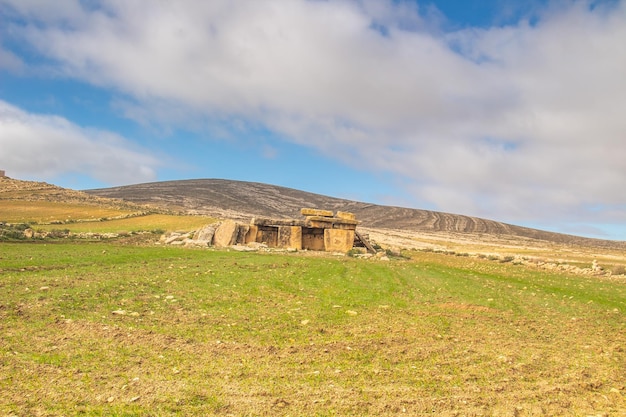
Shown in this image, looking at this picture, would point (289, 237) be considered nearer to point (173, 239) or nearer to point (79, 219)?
point (173, 239)

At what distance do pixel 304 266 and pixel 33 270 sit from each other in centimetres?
A: 820

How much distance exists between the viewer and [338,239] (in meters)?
25.1

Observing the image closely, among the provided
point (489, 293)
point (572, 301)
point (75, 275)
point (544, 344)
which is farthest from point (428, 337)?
point (75, 275)

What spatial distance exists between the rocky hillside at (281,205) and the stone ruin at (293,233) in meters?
43.1

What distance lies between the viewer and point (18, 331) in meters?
6.00

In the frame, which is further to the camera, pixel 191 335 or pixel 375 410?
pixel 191 335

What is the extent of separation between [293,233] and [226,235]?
383 centimetres

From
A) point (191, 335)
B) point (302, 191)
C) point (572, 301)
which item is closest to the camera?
point (191, 335)

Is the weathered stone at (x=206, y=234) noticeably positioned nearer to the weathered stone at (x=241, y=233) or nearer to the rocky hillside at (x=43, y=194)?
the weathered stone at (x=241, y=233)

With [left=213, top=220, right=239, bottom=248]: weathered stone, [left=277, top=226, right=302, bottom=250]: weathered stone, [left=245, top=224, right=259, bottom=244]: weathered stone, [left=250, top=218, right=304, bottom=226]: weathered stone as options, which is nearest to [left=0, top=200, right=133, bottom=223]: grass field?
[left=213, top=220, right=239, bottom=248]: weathered stone

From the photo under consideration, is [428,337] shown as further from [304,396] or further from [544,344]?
[304,396]

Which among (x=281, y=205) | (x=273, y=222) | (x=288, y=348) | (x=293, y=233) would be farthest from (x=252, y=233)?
(x=281, y=205)

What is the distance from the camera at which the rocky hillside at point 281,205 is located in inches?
2975

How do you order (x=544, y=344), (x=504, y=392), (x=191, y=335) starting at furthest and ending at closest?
(x=544, y=344) < (x=191, y=335) < (x=504, y=392)
